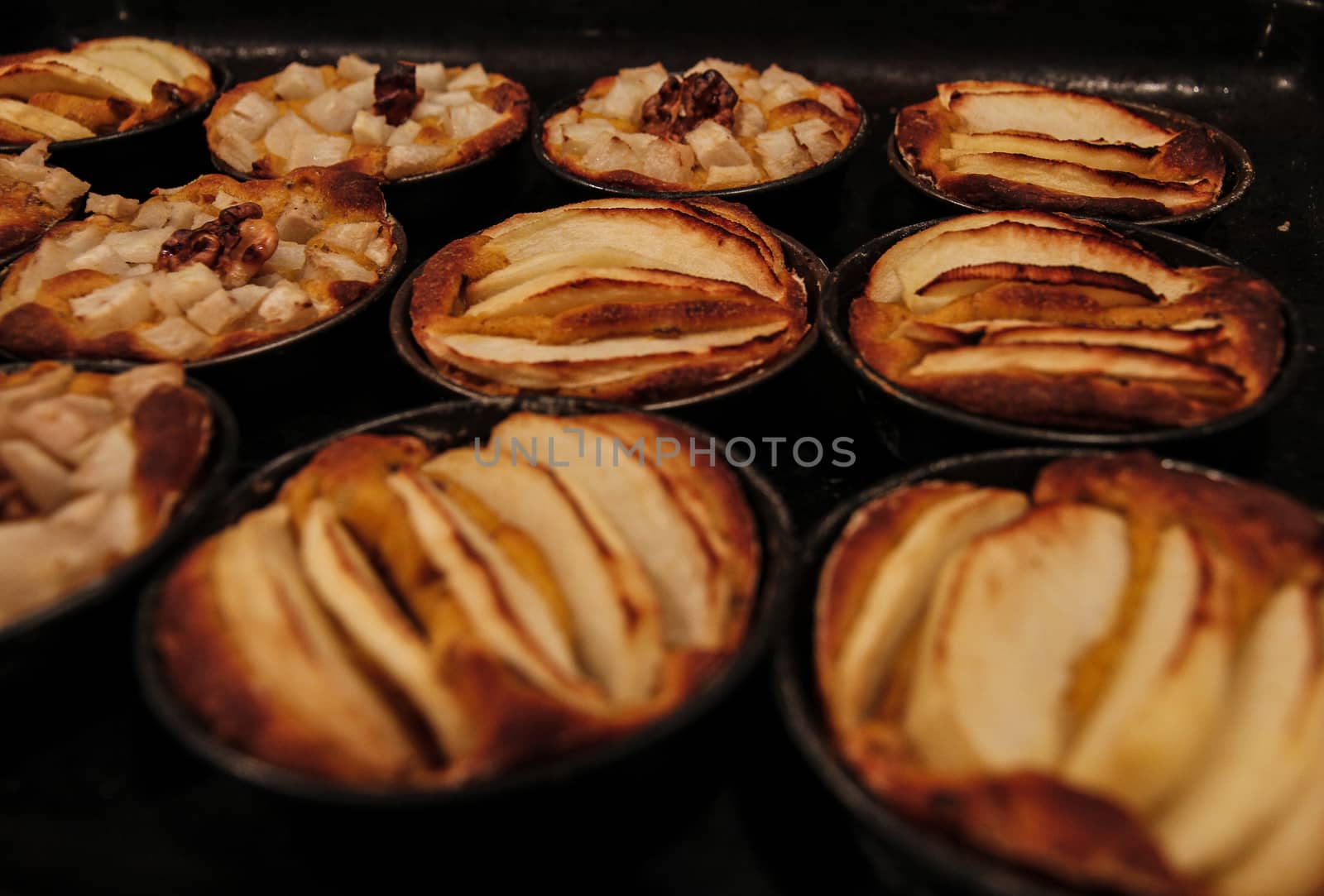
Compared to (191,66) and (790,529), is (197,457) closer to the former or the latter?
(790,529)

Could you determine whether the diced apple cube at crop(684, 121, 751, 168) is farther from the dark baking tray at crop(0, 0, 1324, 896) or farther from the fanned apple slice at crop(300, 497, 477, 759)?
the fanned apple slice at crop(300, 497, 477, 759)

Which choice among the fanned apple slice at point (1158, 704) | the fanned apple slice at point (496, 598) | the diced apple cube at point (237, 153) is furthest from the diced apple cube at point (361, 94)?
the fanned apple slice at point (1158, 704)

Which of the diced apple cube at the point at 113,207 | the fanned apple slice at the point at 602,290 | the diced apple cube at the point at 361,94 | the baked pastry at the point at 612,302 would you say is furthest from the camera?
the diced apple cube at the point at 361,94

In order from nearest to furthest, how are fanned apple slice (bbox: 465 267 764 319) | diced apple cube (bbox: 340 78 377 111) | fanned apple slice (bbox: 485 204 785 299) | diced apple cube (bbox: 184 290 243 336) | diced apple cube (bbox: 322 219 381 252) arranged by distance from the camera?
fanned apple slice (bbox: 465 267 764 319) → diced apple cube (bbox: 184 290 243 336) → fanned apple slice (bbox: 485 204 785 299) → diced apple cube (bbox: 322 219 381 252) → diced apple cube (bbox: 340 78 377 111)

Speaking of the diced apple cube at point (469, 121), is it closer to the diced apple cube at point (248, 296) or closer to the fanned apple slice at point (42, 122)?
the diced apple cube at point (248, 296)

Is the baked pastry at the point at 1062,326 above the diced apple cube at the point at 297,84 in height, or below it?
above

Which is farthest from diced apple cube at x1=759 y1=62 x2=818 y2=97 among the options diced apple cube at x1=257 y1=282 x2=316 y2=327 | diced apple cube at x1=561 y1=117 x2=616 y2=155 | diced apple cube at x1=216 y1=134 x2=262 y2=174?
diced apple cube at x1=257 y1=282 x2=316 y2=327
